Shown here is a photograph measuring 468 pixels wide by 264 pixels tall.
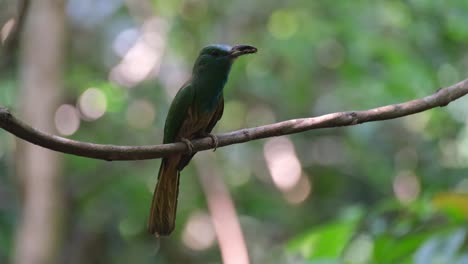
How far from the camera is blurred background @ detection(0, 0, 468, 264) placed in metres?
5.53

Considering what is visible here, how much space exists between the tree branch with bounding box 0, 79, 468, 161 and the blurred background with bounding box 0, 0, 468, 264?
284 cm

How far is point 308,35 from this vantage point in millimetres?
6258

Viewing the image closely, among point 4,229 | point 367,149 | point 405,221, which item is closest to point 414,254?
point 405,221

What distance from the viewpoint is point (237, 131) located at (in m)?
2.12

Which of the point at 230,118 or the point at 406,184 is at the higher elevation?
the point at 230,118

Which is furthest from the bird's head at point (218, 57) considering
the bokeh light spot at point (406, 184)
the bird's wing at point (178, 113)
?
the bokeh light spot at point (406, 184)

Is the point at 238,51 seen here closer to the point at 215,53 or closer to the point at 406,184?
the point at 215,53

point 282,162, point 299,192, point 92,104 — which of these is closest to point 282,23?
point 282,162

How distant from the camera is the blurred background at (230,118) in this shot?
5.53 meters

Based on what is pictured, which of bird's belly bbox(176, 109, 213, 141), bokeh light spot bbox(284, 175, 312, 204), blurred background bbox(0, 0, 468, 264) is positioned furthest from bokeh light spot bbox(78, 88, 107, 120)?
bird's belly bbox(176, 109, 213, 141)

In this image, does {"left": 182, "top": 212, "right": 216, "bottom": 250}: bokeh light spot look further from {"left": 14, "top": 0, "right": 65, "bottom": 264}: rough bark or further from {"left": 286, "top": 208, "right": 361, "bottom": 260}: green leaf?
{"left": 286, "top": 208, "right": 361, "bottom": 260}: green leaf

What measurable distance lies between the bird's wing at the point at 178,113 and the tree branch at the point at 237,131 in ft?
1.15

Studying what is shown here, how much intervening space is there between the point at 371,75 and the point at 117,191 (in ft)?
7.53

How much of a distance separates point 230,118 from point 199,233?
1194 mm
